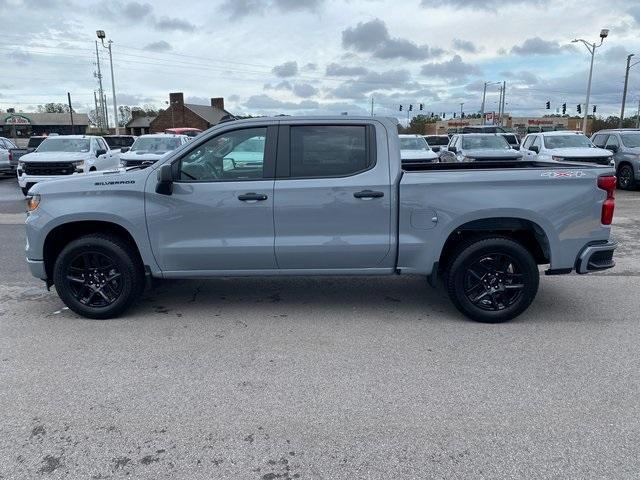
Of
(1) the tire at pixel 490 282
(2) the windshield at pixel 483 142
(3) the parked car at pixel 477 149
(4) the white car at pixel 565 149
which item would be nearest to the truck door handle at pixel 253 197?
(1) the tire at pixel 490 282

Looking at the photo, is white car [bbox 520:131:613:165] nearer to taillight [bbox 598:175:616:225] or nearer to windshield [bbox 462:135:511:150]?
windshield [bbox 462:135:511:150]

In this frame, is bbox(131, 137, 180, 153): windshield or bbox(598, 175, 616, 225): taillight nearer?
bbox(598, 175, 616, 225): taillight

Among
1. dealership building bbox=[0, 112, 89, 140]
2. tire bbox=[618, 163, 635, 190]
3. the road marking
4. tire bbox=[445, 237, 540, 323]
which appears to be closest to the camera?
tire bbox=[445, 237, 540, 323]

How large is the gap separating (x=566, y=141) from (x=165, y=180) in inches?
618

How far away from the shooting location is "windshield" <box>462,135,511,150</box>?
17.7 meters

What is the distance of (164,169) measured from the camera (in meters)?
4.80

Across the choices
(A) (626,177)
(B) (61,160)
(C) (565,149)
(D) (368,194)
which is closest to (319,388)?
(D) (368,194)

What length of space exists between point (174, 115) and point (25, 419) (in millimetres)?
67244

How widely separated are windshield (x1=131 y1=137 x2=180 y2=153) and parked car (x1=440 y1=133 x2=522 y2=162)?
857cm

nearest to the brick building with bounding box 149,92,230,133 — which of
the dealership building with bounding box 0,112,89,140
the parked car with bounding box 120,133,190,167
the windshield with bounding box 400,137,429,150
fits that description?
the dealership building with bounding box 0,112,89,140

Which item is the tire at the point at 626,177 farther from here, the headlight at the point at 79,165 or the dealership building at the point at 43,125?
the dealership building at the point at 43,125

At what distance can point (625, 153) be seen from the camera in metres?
16.6

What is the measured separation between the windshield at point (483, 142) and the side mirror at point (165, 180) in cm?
1428

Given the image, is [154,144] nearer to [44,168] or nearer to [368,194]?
Result: [44,168]
